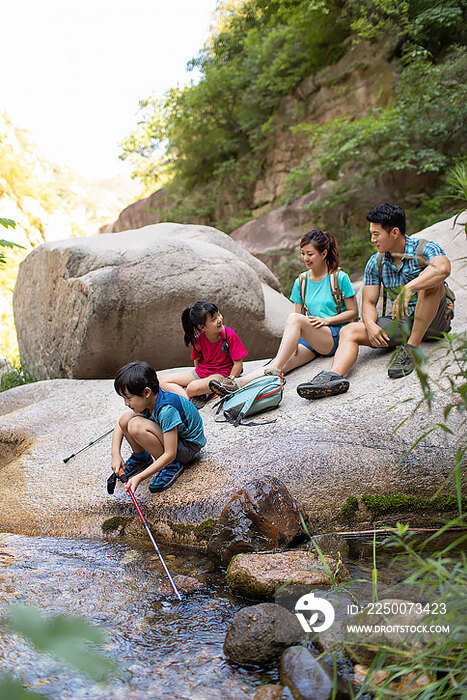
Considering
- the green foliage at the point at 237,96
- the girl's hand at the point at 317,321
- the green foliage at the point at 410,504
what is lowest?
the green foliage at the point at 410,504

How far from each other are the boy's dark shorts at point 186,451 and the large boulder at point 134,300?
2.80 meters

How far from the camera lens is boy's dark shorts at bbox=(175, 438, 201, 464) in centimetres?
353

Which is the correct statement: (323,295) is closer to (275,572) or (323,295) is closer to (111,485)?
(111,485)

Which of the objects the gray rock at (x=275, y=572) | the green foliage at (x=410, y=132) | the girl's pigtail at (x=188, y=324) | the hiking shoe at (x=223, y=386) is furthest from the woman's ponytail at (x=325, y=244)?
the green foliage at (x=410, y=132)

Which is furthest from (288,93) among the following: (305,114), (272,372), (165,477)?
(165,477)

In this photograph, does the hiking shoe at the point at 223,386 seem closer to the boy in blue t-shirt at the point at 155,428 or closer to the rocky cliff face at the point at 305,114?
the boy in blue t-shirt at the point at 155,428

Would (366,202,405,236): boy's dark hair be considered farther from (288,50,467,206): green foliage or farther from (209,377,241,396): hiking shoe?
(288,50,467,206): green foliage

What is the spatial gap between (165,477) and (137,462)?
1.08 ft

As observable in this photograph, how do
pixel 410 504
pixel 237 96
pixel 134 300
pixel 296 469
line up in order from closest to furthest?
pixel 410 504, pixel 296 469, pixel 134 300, pixel 237 96

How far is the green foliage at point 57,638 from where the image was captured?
20.5 inches

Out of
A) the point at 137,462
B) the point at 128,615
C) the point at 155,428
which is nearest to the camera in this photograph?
the point at 128,615

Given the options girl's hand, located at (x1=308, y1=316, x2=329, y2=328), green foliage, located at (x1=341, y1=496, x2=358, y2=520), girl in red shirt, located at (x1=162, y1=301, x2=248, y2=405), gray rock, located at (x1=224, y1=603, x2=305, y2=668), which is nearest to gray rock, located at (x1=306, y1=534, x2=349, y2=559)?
green foliage, located at (x1=341, y1=496, x2=358, y2=520)

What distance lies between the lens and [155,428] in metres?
3.48

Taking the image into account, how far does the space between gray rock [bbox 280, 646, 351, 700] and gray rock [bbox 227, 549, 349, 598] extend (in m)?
0.48
